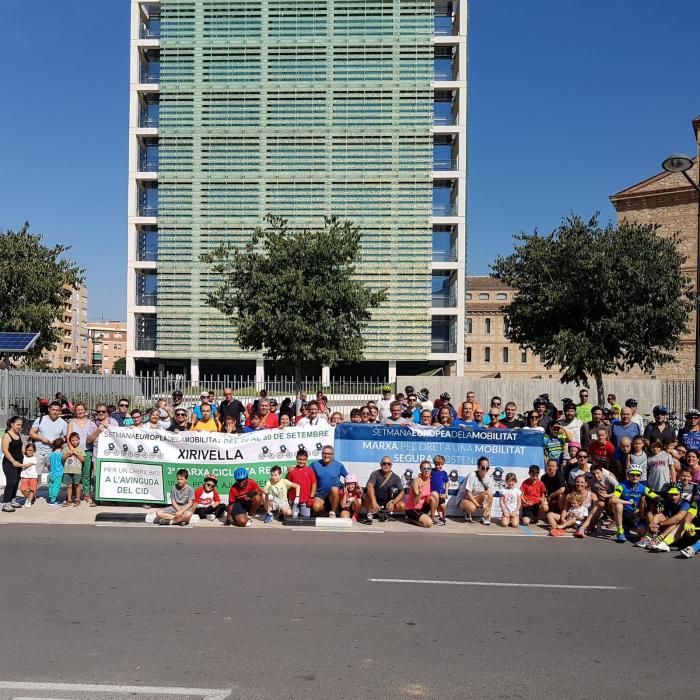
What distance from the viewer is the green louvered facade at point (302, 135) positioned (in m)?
50.8

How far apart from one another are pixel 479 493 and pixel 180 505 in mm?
4795

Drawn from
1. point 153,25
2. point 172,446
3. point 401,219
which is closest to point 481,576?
point 172,446

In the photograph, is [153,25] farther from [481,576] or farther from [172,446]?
[481,576]

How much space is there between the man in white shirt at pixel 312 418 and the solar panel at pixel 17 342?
1536cm

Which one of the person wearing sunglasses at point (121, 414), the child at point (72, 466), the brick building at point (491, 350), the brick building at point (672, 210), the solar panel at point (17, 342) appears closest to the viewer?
the child at point (72, 466)

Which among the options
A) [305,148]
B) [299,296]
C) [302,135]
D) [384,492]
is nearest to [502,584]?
[384,492]

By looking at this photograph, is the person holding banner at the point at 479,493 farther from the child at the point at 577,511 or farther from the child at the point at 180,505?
the child at the point at 180,505

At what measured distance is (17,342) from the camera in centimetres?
2636

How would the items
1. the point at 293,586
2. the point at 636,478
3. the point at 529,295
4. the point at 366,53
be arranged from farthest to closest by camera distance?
the point at 366,53
the point at 529,295
the point at 636,478
the point at 293,586

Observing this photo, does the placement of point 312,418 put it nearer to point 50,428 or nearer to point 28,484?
point 50,428

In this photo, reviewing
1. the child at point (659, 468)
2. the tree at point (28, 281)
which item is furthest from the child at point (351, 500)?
the tree at point (28, 281)

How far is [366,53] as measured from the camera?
50844 millimetres

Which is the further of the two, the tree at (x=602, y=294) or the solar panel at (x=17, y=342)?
the tree at (x=602, y=294)

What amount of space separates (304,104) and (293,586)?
47.3m
